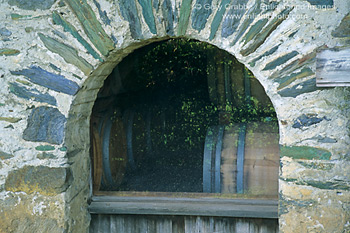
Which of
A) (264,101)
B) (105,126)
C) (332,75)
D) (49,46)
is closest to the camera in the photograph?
(332,75)

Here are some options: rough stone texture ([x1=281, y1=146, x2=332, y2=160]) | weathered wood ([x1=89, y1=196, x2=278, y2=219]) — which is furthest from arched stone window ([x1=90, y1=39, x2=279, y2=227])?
rough stone texture ([x1=281, y1=146, x2=332, y2=160])

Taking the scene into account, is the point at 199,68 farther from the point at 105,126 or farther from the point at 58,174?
the point at 58,174

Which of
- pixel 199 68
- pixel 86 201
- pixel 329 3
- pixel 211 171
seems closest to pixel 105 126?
pixel 86 201

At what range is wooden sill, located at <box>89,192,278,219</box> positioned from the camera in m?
2.71

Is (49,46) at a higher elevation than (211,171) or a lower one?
higher

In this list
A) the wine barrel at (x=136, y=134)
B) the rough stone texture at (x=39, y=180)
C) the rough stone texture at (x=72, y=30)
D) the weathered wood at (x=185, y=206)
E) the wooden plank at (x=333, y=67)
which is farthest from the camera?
the wine barrel at (x=136, y=134)

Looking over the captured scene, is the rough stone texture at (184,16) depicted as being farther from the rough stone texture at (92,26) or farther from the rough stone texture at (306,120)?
the rough stone texture at (306,120)

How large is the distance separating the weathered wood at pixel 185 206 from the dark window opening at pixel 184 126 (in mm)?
112

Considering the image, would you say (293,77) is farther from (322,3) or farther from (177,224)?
(177,224)

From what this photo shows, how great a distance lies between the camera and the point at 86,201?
288 cm

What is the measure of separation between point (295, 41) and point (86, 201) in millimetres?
1797

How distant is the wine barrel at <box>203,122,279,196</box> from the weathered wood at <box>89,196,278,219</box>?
11 centimetres

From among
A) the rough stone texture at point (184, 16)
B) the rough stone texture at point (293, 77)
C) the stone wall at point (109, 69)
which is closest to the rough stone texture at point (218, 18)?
the stone wall at point (109, 69)

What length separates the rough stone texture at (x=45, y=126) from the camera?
8.25ft
